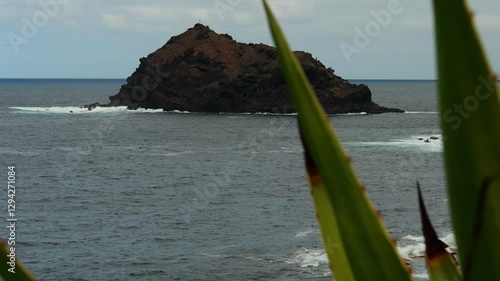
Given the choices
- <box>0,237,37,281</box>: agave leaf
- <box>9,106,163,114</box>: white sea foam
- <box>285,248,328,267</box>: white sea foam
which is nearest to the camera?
<box>0,237,37,281</box>: agave leaf

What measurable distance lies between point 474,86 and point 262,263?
3481cm

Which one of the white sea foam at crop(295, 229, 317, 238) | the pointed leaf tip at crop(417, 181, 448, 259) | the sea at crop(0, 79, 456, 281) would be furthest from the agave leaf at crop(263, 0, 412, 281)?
the white sea foam at crop(295, 229, 317, 238)

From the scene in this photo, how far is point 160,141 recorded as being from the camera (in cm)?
8856

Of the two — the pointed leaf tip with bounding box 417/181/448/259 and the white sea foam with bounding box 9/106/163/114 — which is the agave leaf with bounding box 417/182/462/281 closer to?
the pointed leaf tip with bounding box 417/181/448/259

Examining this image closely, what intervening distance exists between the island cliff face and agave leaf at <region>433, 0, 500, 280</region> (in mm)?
110534

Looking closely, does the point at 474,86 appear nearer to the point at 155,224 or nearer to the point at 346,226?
the point at 346,226

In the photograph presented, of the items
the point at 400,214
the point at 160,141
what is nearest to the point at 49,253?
the point at 400,214

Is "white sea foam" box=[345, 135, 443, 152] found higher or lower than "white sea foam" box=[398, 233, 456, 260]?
higher

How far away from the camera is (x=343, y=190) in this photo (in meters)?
0.82

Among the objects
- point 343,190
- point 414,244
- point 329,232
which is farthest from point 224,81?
point 343,190

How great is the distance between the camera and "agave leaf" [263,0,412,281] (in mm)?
779

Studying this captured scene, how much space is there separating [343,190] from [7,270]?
35 centimetres

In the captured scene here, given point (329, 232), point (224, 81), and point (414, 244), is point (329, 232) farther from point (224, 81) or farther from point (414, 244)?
point (224, 81)

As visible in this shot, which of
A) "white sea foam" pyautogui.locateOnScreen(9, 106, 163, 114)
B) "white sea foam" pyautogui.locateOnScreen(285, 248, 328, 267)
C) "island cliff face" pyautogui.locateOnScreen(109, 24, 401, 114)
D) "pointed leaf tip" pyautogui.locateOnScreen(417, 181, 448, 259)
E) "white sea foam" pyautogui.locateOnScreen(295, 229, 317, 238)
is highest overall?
"island cliff face" pyautogui.locateOnScreen(109, 24, 401, 114)
